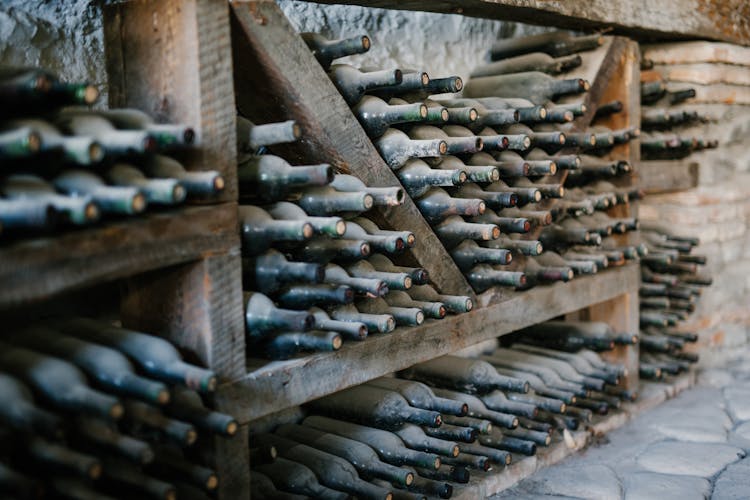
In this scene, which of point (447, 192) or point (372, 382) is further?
point (372, 382)

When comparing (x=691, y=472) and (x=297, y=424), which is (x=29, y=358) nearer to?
(x=297, y=424)

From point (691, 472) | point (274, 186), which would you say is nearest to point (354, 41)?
point (274, 186)

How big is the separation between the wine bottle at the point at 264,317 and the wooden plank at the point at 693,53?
2.28m

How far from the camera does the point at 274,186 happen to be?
63.0 inches

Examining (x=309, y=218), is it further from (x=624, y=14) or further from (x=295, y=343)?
(x=624, y=14)

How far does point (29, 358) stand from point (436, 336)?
1056 mm

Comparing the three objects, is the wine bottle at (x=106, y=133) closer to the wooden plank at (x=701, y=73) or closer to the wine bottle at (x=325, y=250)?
the wine bottle at (x=325, y=250)

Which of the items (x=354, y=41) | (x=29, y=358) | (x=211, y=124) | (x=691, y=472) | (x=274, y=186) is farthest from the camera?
(x=691, y=472)

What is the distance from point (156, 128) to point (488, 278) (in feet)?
3.60

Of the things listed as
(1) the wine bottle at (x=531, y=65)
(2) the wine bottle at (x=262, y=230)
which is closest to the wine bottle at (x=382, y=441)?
(2) the wine bottle at (x=262, y=230)

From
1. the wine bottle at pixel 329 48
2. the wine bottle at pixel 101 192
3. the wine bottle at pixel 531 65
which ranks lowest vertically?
the wine bottle at pixel 101 192

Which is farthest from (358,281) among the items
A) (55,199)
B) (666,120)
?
(666,120)

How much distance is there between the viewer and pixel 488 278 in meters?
2.13

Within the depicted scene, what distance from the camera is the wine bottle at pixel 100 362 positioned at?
126cm
